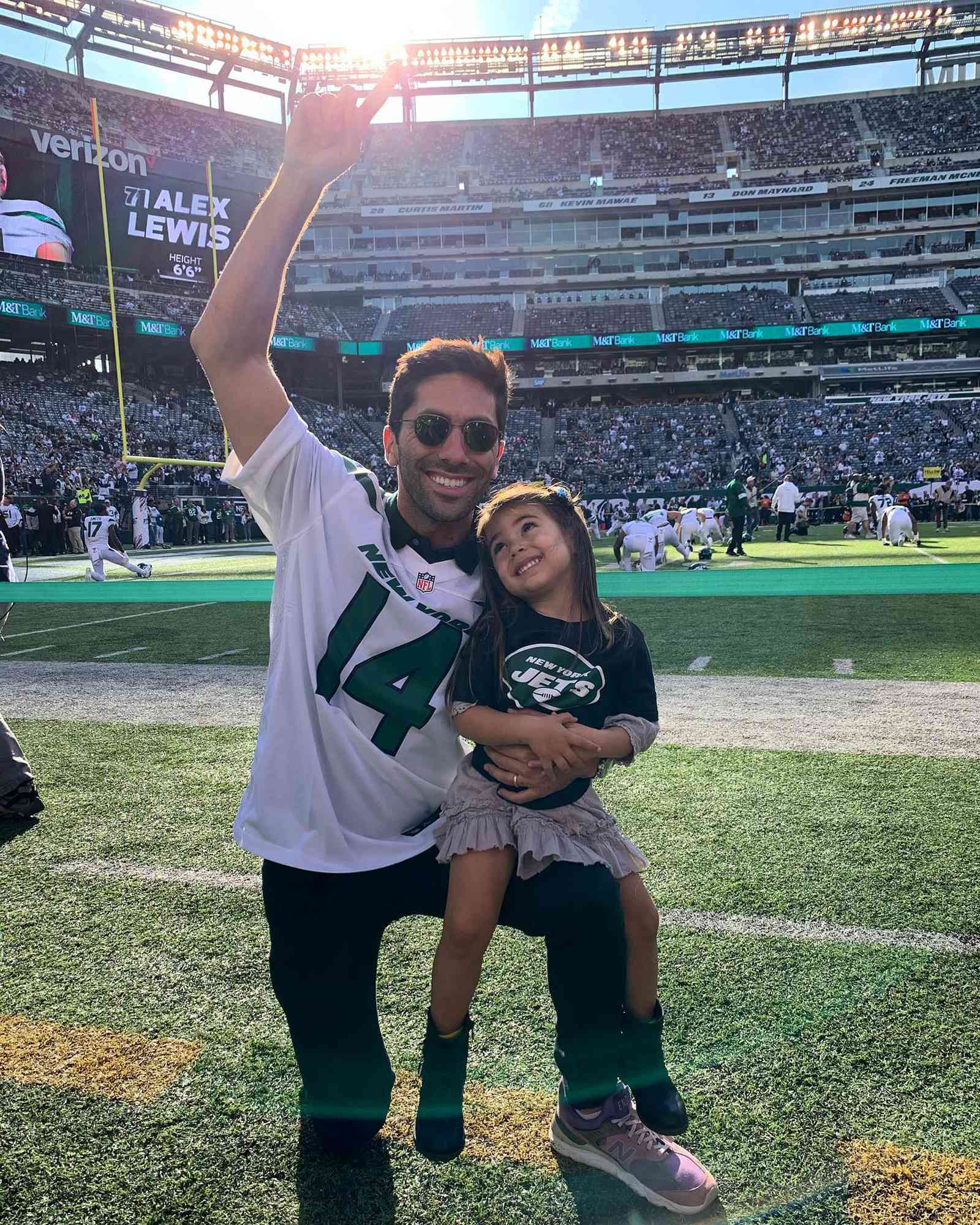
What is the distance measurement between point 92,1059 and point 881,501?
84.8ft

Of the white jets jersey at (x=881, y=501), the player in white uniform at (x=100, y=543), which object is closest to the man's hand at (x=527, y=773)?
the player in white uniform at (x=100, y=543)

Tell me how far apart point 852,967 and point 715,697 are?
3.45 m

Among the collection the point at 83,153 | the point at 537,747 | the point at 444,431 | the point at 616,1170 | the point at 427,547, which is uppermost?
the point at 83,153

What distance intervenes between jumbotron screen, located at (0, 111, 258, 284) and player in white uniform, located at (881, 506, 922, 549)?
1054 inches

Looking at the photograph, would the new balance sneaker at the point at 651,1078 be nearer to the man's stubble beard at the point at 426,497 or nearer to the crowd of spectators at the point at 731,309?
the man's stubble beard at the point at 426,497

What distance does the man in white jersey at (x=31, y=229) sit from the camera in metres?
32.4

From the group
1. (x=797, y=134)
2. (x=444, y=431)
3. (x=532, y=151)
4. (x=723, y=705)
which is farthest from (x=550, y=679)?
(x=797, y=134)

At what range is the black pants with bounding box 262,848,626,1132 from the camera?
75.5 inches

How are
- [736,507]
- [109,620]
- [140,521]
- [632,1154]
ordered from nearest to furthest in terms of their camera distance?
[632,1154], [109,620], [736,507], [140,521]

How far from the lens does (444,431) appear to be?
2232 mm

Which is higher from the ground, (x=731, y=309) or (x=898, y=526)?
(x=731, y=309)

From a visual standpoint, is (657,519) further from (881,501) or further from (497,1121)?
(497,1121)

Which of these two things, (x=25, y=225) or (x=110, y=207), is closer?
(x=25, y=225)

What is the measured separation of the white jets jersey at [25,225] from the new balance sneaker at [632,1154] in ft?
125
